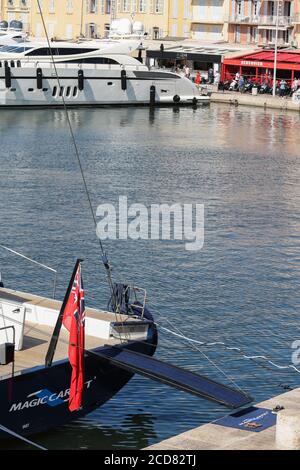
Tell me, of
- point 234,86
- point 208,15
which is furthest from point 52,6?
point 234,86

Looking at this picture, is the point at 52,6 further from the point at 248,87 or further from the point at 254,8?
the point at 248,87

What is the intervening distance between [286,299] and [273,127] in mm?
33486

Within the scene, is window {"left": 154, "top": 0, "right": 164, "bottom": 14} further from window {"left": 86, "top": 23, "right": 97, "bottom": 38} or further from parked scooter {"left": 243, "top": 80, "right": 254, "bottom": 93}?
parked scooter {"left": 243, "top": 80, "right": 254, "bottom": 93}

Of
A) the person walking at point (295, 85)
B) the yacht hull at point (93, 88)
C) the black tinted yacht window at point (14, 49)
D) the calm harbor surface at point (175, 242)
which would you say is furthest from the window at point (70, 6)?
the calm harbor surface at point (175, 242)

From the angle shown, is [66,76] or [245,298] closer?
[245,298]

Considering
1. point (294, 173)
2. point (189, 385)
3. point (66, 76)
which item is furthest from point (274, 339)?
point (66, 76)

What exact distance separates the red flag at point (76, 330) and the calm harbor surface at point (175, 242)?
111 centimetres

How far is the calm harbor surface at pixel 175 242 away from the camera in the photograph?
2031cm

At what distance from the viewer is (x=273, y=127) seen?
59.5 meters

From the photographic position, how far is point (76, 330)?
17312 mm

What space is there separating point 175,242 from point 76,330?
14791 mm

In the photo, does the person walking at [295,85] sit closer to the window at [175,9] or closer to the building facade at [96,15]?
the building facade at [96,15]
